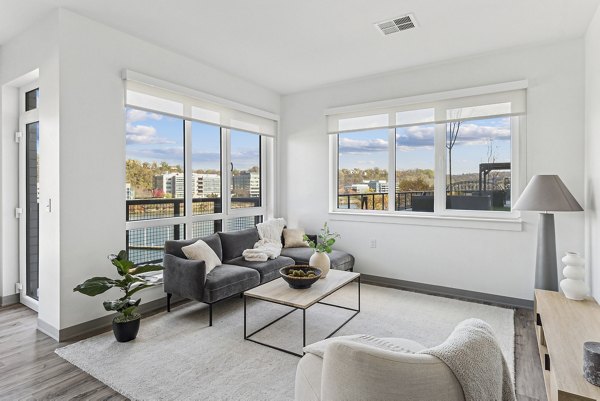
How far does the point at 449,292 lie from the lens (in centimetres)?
407

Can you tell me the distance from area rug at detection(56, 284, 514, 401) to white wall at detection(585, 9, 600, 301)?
93 cm

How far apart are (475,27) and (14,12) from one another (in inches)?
164

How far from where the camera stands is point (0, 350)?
2.65 metres

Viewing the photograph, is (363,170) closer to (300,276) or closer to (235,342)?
(300,276)

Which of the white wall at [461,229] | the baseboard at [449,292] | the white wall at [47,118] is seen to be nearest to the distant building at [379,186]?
the white wall at [461,229]

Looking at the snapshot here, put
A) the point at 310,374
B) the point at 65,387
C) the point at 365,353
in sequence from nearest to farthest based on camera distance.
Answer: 1. the point at 365,353
2. the point at 310,374
3. the point at 65,387

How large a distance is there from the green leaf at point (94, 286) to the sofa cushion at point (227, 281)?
81 cm

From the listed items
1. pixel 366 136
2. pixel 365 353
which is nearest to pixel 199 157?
pixel 366 136

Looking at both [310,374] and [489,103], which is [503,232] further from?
[310,374]

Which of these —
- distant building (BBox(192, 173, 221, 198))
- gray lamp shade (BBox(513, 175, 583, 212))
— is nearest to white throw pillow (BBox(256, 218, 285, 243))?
distant building (BBox(192, 173, 221, 198))

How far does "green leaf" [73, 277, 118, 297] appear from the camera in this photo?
262 cm

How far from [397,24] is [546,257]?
2.60 metres

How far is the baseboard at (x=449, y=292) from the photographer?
12.1 feet

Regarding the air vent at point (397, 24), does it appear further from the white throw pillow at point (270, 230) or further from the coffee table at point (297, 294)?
the white throw pillow at point (270, 230)
